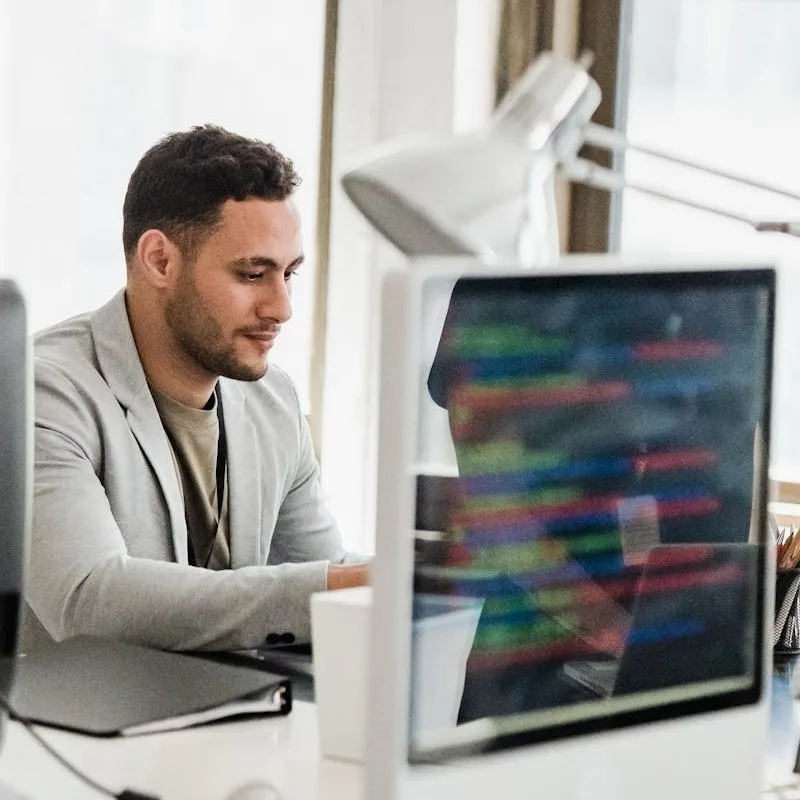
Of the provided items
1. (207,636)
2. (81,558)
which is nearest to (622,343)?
→ (207,636)

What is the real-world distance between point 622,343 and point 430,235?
225 millimetres

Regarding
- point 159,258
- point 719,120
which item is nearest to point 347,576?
point 159,258

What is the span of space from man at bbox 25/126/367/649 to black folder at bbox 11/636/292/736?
164mm

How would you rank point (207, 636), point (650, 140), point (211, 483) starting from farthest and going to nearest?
point (650, 140) → point (211, 483) → point (207, 636)

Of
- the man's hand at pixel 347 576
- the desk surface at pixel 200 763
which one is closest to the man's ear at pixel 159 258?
the man's hand at pixel 347 576

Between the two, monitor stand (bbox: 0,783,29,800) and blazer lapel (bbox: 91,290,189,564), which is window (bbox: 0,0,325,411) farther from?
monitor stand (bbox: 0,783,29,800)

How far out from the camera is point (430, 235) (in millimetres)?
1120

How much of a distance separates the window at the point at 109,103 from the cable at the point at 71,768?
1775mm

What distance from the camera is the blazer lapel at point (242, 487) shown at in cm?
206

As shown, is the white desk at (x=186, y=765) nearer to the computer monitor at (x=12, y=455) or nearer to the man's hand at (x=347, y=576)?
the computer monitor at (x=12, y=455)

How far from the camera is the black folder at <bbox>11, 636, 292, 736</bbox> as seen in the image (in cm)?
129

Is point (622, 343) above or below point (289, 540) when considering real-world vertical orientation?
above

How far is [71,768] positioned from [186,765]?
11cm

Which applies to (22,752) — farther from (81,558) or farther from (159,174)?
(159,174)
